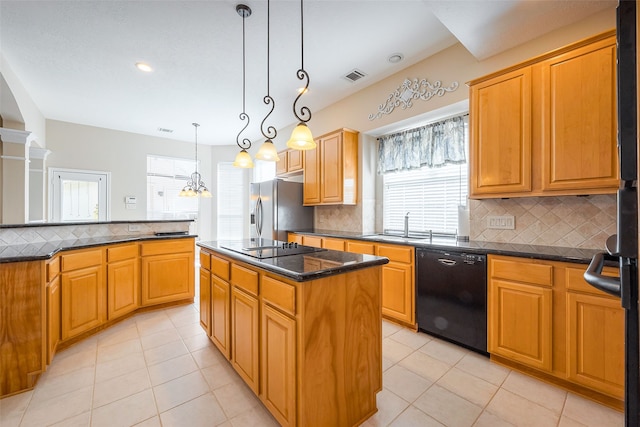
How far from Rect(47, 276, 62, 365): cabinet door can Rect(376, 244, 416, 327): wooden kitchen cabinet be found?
9.64 feet

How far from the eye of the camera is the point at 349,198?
3.88 metres

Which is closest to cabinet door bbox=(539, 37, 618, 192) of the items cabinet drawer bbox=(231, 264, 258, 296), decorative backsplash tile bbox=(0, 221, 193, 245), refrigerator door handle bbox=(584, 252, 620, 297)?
refrigerator door handle bbox=(584, 252, 620, 297)

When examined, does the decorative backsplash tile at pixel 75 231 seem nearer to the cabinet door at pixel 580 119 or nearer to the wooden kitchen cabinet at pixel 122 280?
the wooden kitchen cabinet at pixel 122 280

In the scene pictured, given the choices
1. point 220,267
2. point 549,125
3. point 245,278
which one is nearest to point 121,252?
point 220,267

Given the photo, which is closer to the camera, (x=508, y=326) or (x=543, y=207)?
(x=508, y=326)

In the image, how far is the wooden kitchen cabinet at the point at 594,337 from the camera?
168cm

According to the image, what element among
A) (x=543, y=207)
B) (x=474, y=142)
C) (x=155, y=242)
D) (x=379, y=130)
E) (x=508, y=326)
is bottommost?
(x=508, y=326)

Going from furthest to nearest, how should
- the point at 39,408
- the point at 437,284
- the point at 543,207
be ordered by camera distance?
the point at 437,284 → the point at 543,207 → the point at 39,408

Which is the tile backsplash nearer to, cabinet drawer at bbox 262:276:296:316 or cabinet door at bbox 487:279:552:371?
cabinet door at bbox 487:279:552:371

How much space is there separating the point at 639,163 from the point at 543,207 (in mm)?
2223

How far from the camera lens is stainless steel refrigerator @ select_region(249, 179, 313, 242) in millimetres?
4316

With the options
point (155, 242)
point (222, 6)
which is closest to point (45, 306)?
point (155, 242)

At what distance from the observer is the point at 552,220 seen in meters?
2.33

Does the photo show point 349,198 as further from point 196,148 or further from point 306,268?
point 196,148
